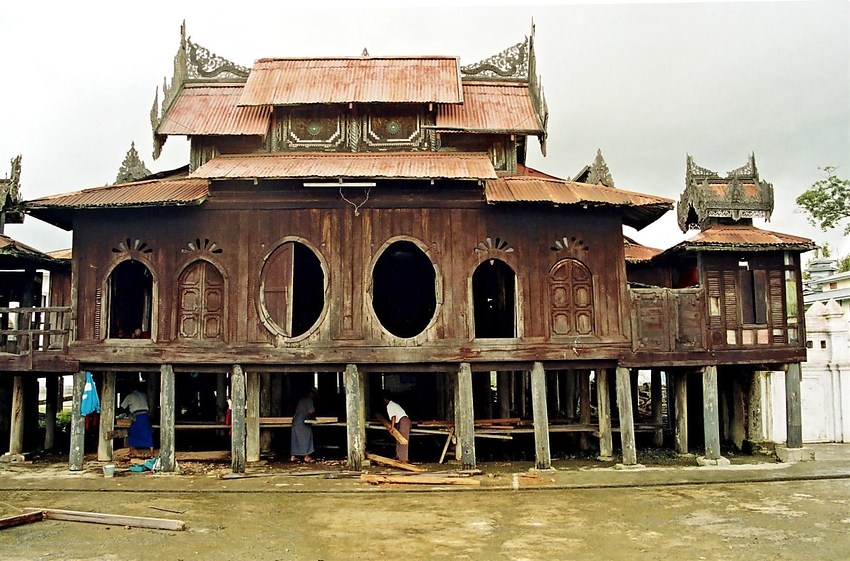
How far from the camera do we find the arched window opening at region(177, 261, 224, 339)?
1630 cm

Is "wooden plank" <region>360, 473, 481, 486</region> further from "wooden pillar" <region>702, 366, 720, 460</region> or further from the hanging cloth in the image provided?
the hanging cloth

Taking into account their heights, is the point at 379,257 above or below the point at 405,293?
above

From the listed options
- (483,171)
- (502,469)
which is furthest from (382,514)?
(483,171)

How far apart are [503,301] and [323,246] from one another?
6.00 meters

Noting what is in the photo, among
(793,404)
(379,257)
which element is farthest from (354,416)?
(793,404)

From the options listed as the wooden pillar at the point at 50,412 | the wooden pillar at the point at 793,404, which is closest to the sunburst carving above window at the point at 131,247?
the wooden pillar at the point at 50,412

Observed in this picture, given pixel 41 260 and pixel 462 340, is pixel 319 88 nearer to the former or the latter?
pixel 462 340

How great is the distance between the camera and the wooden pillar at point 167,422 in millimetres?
16203

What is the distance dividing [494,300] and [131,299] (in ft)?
32.3

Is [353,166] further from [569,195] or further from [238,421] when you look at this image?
[238,421]

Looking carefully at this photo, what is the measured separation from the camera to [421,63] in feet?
62.2

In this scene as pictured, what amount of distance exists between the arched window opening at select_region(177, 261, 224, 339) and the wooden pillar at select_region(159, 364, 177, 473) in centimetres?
90

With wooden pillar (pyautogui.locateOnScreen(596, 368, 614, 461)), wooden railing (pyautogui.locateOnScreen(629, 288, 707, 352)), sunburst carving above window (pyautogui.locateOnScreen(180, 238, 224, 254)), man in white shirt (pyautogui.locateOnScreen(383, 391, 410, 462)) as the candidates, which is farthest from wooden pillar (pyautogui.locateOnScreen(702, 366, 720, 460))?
sunburst carving above window (pyautogui.locateOnScreen(180, 238, 224, 254))

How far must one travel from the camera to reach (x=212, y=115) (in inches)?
711
